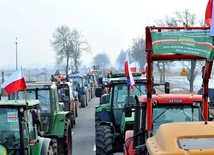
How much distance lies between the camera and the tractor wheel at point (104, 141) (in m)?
11.4

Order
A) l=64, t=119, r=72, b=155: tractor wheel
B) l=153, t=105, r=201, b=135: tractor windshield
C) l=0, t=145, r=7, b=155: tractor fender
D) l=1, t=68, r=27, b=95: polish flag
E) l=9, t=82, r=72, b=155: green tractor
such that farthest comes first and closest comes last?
l=9, t=82, r=72, b=155: green tractor
l=64, t=119, r=72, b=155: tractor wheel
l=1, t=68, r=27, b=95: polish flag
l=0, t=145, r=7, b=155: tractor fender
l=153, t=105, r=201, b=135: tractor windshield

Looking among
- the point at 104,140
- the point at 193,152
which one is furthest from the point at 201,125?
the point at 104,140

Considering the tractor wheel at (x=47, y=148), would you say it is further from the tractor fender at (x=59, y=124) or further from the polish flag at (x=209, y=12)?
the polish flag at (x=209, y=12)

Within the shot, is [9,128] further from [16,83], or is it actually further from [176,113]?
[176,113]

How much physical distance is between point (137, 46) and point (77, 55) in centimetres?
1679

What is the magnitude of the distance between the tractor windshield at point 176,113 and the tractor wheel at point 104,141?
351 centimetres

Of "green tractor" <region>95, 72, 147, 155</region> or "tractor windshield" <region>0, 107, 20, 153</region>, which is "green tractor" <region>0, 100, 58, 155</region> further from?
"green tractor" <region>95, 72, 147, 155</region>

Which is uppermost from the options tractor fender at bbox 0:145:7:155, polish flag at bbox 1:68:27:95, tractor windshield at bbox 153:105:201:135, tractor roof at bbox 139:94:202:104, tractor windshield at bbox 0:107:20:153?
polish flag at bbox 1:68:27:95

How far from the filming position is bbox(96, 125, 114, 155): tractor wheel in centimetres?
1141

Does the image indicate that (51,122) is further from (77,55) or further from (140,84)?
(77,55)

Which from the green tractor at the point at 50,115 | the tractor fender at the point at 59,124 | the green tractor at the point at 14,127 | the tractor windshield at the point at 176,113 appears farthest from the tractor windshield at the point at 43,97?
the tractor windshield at the point at 176,113

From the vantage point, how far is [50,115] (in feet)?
47.0

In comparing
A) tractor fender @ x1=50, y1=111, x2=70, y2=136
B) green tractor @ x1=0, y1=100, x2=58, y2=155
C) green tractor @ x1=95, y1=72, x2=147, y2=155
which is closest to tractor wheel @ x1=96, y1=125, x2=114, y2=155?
green tractor @ x1=95, y1=72, x2=147, y2=155

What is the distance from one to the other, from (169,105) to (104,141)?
371 cm
